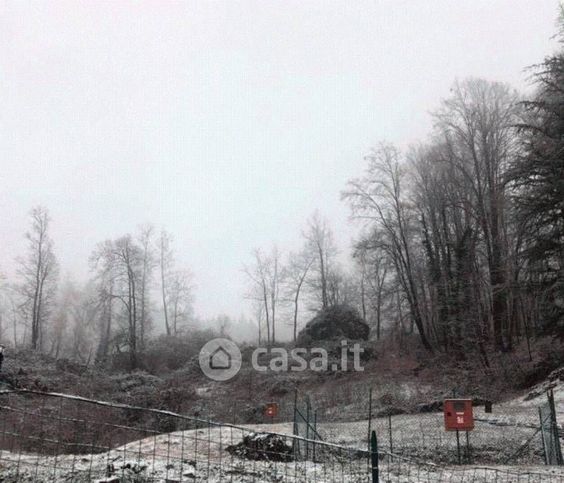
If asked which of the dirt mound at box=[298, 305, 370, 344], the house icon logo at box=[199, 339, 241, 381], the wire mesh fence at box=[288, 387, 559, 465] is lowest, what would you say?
the wire mesh fence at box=[288, 387, 559, 465]

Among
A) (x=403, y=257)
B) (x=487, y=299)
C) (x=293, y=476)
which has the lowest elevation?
(x=293, y=476)

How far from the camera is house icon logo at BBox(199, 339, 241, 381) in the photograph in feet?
105

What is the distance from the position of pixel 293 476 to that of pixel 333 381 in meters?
20.3

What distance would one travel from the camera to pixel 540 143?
A: 15695 mm

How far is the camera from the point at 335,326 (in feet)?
114

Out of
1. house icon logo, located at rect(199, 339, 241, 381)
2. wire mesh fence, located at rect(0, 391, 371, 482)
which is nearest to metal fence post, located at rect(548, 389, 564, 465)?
wire mesh fence, located at rect(0, 391, 371, 482)

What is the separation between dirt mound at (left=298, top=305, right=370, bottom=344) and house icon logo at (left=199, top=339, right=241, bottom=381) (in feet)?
15.7

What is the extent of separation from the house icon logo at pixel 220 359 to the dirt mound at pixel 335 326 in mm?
4796

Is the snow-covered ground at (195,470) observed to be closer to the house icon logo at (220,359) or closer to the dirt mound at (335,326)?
the house icon logo at (220,359)

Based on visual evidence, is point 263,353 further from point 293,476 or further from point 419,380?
point 293,476

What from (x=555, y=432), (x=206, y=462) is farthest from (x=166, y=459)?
(x=555, y=432)

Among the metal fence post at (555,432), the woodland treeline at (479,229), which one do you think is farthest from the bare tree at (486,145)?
the metal fence post at (555,432)

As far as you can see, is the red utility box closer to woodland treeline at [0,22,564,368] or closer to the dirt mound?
woodland treeline at [0,22,564,368]

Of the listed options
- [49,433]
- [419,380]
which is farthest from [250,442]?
[419,380]
